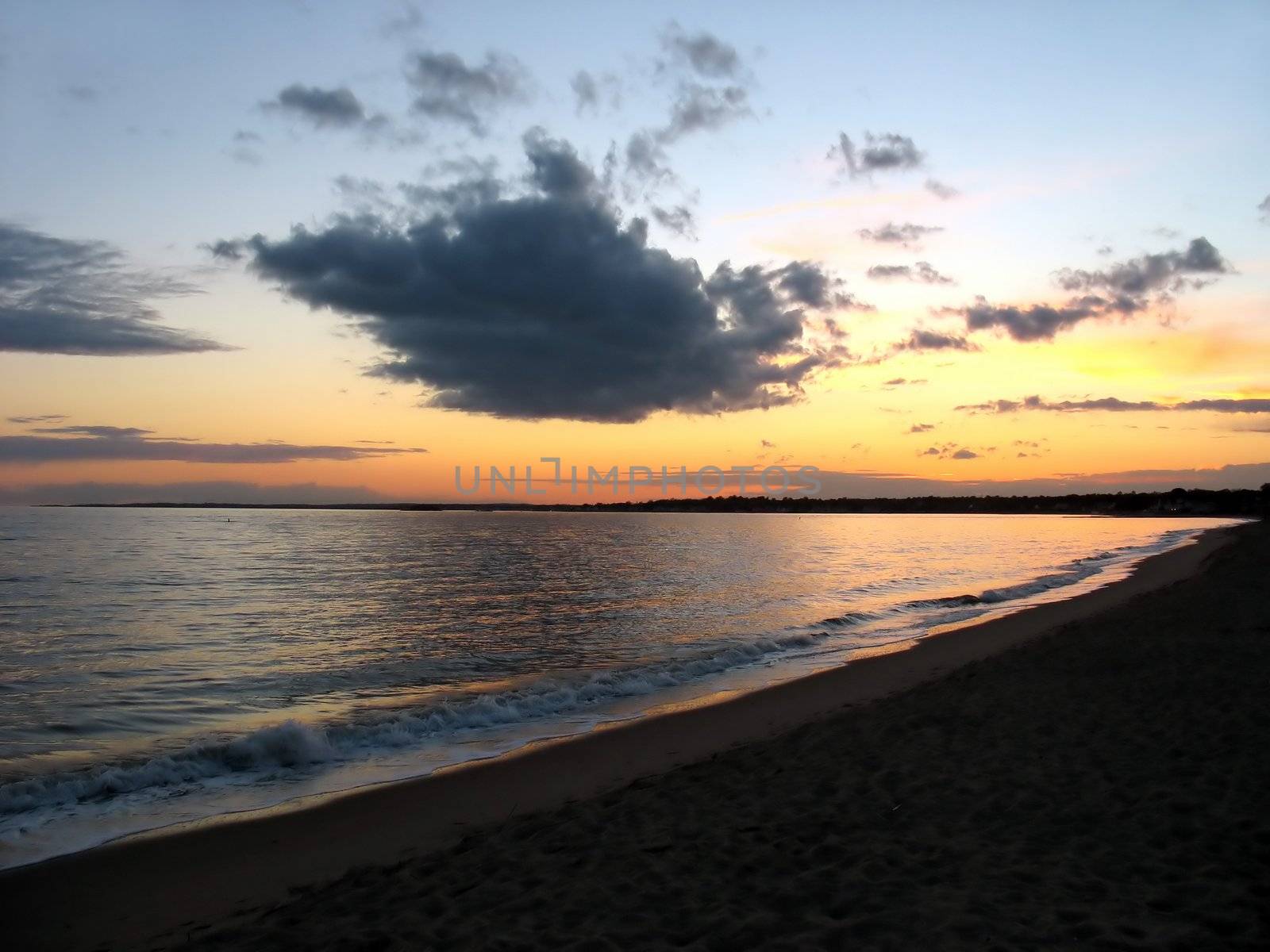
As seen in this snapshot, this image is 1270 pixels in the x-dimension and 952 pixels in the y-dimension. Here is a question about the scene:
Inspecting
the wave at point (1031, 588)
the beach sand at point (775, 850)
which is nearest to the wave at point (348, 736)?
the beach sand at point (775, 850)

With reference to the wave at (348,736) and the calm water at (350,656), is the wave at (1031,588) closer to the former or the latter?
the calm water at (350,656)

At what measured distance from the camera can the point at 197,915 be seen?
6.01 meters

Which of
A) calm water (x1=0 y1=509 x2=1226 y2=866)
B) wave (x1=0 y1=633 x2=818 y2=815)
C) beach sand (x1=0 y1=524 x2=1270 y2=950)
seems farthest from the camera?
calm water (x1=0 y1=509 x2=1226 y2=866)

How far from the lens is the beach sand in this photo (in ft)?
16.8

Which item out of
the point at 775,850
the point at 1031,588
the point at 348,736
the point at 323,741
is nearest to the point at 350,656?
the point at 348,736

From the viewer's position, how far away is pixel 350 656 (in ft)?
59.9

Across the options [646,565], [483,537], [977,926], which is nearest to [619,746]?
[977,926]

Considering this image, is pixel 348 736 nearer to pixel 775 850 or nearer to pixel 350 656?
pixel 350 656

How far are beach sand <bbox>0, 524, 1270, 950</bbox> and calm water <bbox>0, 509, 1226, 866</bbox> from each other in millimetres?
1601

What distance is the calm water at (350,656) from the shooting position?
992 cm

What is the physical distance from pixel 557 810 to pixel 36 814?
19.2 ft

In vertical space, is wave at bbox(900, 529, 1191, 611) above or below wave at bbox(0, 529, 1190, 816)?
below

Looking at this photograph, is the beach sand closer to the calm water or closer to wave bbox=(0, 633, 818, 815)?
the calm water

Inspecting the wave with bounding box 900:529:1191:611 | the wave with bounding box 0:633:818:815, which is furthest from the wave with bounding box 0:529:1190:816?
the wave with bounding box 900:529:1191:611
